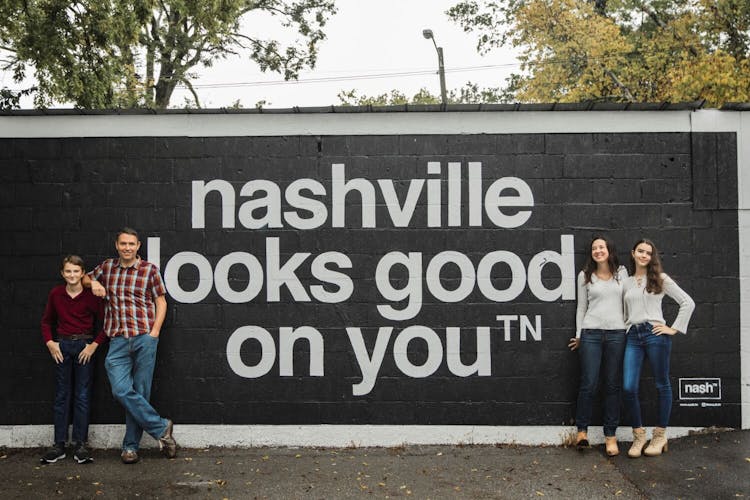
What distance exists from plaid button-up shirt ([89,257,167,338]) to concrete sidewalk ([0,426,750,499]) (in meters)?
1.07

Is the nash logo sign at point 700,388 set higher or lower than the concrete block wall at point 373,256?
lower

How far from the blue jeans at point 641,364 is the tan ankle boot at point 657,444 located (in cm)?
6

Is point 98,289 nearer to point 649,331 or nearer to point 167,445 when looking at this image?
point 167,445

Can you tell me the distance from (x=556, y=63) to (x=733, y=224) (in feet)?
50.5

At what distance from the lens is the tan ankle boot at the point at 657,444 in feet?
18.0

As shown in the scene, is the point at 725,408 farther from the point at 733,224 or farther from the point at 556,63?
the point at 556,63

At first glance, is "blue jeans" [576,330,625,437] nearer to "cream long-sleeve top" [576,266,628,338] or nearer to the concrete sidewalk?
"cream long-sleeve top" [576,266,628,338]

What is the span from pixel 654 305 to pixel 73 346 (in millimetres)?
4866

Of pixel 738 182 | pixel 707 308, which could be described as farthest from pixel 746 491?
pixel 738 182

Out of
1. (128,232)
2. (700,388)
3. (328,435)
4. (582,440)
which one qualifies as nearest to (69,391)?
(128,232)

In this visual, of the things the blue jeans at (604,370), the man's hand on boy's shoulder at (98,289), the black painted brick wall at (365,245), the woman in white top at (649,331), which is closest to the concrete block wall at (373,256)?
the black painted brick wall at (365,245)

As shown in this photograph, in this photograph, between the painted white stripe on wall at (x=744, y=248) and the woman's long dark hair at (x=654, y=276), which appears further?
the painted white stripe on wall at (x=744, y=248)

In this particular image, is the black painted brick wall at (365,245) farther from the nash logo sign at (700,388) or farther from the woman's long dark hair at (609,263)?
the woman's long dark hair at (609,263)

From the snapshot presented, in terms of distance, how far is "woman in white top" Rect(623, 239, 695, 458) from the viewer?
547 cm
